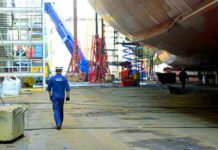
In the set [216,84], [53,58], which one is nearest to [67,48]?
[53,58]

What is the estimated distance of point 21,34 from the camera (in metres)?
26.5

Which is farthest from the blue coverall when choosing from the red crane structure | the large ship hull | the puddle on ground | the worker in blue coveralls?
the red crane structure

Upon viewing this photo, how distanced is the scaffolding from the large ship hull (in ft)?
23.8

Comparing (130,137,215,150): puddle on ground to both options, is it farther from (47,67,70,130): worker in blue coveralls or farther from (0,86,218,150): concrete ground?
(47,67,70,130): worker in blue coveralls

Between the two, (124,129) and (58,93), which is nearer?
(124,129)

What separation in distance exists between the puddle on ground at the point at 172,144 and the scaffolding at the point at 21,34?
16.5 meters

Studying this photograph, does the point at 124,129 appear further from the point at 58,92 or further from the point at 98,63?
the point at 98,63

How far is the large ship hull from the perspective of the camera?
10.7 meters

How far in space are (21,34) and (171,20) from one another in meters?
15.1

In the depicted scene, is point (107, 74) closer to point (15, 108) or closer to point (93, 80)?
point (93, 80)

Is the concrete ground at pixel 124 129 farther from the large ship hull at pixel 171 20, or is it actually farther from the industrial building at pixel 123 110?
the large ship hull at pixel 171 20

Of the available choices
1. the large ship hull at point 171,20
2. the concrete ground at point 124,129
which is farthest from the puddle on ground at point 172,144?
the large ship hull at point 171,20

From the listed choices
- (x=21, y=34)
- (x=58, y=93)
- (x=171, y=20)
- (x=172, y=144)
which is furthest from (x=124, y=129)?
(x=21, y=34)

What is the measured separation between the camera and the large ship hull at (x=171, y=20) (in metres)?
10.7
